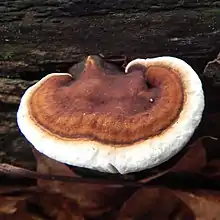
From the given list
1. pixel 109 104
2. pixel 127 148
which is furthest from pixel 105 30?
pixel 127 148

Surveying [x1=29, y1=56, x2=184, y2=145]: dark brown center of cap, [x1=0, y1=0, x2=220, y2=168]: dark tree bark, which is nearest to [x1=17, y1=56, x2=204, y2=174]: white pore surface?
[x1=29, y1=56, x2=184, y2=145]: dark brown center of cap

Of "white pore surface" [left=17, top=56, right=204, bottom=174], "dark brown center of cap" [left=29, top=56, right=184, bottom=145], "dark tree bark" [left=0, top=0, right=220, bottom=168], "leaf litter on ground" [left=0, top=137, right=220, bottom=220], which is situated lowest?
"leaf litter on ground" [left=0, top=137, right=220, bottom=220]

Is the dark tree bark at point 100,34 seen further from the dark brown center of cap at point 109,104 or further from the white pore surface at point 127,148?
the white pore surface at point 127,148

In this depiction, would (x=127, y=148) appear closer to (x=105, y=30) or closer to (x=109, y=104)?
(x=109, y=104)

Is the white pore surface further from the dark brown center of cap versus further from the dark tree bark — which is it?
the dark tree bark

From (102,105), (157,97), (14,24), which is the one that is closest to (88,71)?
(102,105)

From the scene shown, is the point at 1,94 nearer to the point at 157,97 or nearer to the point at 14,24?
the point at 14,24

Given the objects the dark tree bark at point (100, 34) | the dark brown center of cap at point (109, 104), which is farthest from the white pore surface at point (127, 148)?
the dark tree bark at point (100, 34)
